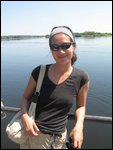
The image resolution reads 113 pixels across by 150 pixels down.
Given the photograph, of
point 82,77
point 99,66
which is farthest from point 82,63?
point 82,77

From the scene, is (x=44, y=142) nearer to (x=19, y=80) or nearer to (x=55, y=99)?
(x=55, y=99)

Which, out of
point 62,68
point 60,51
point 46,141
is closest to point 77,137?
point 46,141

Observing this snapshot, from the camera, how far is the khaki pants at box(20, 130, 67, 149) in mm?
2246

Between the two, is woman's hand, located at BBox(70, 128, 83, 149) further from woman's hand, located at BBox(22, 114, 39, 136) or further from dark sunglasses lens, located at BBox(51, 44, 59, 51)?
dark sunglasses lens, located at BBox(51, 44, 59, 51)

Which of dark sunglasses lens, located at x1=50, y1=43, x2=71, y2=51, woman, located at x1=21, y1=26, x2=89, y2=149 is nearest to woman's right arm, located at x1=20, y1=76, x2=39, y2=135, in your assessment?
woman, located at x1=21, y1=26, x2=89, y2=149

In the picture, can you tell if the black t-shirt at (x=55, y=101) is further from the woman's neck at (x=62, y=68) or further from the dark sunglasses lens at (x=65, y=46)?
the dark sunglasses lens at (x=65, y=46)

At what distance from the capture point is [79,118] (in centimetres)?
228

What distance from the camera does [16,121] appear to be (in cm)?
232

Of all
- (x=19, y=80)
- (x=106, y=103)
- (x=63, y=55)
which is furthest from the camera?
(x=19, y=80)

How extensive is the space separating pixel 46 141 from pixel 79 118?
0.37 m

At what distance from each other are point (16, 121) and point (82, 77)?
2.45 feet

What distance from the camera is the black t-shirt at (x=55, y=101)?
2.24 metres

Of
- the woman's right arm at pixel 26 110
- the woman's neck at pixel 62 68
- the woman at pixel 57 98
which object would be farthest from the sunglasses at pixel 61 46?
the woman's right arm at pixel 26 110

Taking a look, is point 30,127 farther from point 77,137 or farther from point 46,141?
point 77,137
